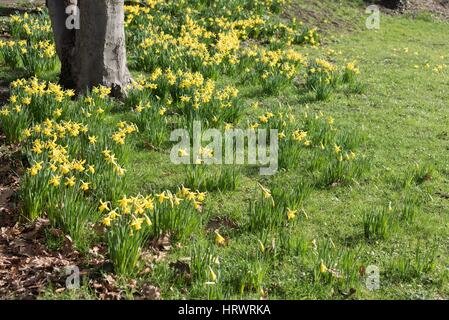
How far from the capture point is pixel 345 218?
4.88 meters

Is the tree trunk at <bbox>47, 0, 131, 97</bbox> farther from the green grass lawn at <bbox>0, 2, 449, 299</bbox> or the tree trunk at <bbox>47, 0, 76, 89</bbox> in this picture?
the green grass lawn at <bbox>0, 2, 449, 299</bbox>

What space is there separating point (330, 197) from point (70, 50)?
4.10 meters

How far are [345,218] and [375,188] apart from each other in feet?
2.52

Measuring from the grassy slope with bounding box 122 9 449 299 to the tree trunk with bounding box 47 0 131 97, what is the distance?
167cm

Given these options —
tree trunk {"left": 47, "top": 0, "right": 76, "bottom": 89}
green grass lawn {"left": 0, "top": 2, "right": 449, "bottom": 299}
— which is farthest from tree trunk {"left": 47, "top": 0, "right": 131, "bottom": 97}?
green grass lawn {"left": 0, "top": 2, "right": 449, "bottom": 299}

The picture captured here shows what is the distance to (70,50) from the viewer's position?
7.35 metres

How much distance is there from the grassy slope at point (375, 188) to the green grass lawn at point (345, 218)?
0.01 meters

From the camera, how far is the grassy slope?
389cm

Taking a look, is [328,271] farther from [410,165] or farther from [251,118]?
[251,118]

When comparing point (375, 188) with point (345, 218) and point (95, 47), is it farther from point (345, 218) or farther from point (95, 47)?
point (95, 47)

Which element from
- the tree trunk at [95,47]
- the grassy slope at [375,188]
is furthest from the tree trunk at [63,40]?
the grassy slope at [375,188]

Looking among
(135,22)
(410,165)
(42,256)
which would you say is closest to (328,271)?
(42,256)

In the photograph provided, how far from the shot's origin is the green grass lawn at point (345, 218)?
3.75 m

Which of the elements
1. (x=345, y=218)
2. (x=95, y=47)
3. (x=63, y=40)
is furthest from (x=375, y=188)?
(x=63, y=40)
